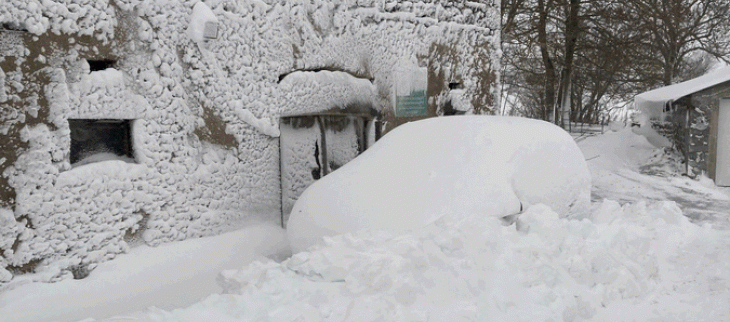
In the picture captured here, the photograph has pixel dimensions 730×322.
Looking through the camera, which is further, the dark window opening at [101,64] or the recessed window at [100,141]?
the dark window opening at [101,64]

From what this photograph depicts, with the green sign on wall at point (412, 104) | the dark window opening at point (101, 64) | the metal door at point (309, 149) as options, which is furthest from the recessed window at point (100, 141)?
the green sign on wall at point (412, 104)

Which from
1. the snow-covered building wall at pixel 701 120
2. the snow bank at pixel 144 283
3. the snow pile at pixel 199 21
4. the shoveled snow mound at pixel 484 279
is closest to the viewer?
the shoveled snow mound at pixel 484 279

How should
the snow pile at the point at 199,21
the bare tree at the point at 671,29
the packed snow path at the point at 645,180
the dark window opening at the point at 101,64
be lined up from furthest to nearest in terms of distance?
the bare tree at the point at 671,29 < the packed snow path at the point at 645,180 < the snow pile at the point at 199,21 < the dark window opening at the point at 101,64

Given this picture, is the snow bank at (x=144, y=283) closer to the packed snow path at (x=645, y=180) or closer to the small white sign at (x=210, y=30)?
the small white sign at (x=210, y=30)

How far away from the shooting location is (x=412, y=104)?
300 inches

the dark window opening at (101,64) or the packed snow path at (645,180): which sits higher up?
the dark window opening at (101,64)

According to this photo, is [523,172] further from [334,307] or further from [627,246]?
[334,307]

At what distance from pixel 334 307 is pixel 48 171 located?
2.82m

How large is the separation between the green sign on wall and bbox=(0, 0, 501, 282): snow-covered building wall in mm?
98

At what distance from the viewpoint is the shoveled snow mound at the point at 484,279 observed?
3.13 meters

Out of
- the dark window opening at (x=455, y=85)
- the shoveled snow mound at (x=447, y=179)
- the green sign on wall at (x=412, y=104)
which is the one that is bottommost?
the shoveled snow mound at (x=447, y=179)

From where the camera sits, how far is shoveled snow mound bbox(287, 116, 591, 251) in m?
4.30

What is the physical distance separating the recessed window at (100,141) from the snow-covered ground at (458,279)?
901mm

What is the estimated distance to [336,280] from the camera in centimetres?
351
